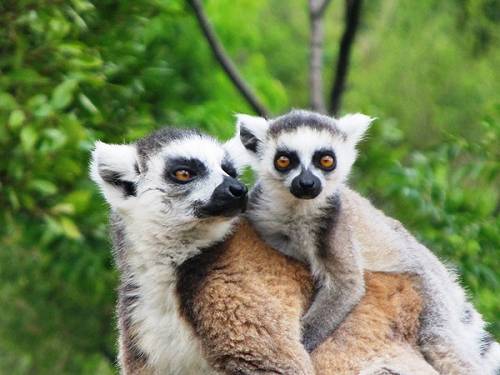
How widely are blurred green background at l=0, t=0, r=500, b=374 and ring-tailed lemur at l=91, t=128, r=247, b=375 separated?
1.26 m

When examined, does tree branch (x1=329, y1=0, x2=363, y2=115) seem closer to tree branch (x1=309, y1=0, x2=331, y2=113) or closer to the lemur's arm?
tree branch (x1=309, y1=0, x2=331, y2=113)

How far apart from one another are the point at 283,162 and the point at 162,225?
1075 mm

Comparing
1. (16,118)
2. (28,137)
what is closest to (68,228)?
(28,137)

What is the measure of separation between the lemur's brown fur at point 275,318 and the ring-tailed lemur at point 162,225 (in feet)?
0.29

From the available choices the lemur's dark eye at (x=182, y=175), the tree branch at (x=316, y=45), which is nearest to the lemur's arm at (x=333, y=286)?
the lemur's dark eye at (x=182, y=175)

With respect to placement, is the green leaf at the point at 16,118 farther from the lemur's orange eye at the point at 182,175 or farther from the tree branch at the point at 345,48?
the tree branch at the point at 345,48

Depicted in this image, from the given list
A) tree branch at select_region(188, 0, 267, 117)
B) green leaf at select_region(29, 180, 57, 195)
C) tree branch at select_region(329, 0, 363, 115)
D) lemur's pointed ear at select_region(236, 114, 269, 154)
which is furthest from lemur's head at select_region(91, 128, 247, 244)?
tree branch at select_region(329, 0, 363, 115)

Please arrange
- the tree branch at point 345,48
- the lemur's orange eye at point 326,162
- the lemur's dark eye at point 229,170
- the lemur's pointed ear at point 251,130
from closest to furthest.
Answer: the lemur's dark eye at point 229,170 < the lemur's orange eye at point 326,162 < the lemur's pointed ear at point 251,130 < the tree branch at point 345,48

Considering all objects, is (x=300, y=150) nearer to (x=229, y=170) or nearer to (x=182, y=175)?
(x=229, y=170)

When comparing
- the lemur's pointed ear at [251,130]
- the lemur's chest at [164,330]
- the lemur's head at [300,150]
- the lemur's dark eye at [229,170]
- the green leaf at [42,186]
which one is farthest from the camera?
the green leaf at [42,186]

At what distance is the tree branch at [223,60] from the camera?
27.8ft

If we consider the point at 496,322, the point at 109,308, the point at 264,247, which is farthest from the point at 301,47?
the point at 264,247

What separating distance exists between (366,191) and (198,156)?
3.49 m

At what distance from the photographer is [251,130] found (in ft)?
18.6
